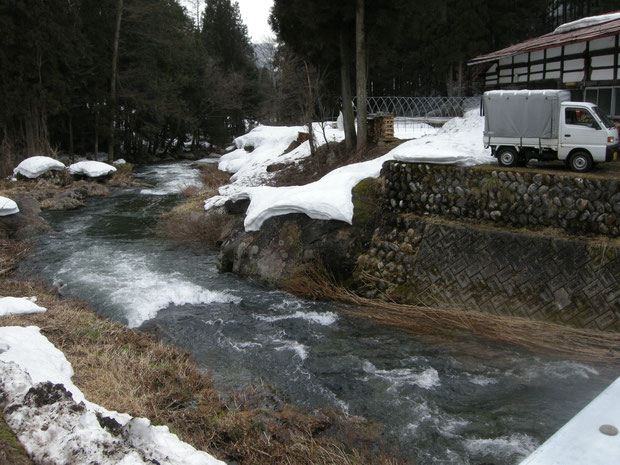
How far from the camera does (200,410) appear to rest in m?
5.74

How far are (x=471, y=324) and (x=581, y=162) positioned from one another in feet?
14.1

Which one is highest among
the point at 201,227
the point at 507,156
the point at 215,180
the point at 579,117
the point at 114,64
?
the point at 114,64

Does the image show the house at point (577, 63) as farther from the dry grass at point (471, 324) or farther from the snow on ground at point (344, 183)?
the dry grass at point (471, 324)

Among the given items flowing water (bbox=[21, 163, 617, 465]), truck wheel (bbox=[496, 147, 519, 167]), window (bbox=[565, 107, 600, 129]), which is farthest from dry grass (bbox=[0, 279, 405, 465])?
window (bbox=[565, 107, 600, 129])

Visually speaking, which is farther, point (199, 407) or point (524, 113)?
point (524, 113)

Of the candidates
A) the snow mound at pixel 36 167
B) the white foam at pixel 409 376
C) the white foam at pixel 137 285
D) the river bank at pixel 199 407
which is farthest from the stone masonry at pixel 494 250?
the snow mound at pixel 36 167

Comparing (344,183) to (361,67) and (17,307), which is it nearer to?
(361,67)

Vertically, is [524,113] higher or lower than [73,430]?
higher

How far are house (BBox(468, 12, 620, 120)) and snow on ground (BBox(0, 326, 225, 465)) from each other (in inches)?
618

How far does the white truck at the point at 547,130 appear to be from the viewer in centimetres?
1009

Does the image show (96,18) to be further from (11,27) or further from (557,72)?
(557,72)

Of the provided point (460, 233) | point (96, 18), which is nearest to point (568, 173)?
point (460, 233)

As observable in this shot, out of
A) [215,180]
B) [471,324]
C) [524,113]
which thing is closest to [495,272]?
[471,324]

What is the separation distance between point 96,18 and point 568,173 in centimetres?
2941
